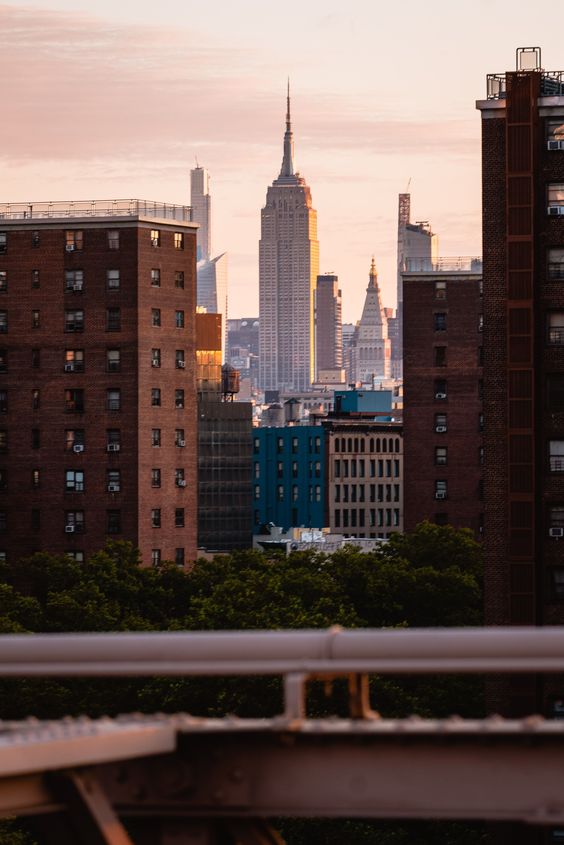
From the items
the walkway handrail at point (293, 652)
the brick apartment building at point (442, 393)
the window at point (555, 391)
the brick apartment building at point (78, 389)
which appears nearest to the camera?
the walkway handrail at point (293, 652)

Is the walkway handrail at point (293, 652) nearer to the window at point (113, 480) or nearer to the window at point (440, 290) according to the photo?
the window at point (113, 480)

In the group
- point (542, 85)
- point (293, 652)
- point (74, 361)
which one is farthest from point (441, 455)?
point (293, 652)

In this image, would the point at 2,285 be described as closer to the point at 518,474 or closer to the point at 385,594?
the point at 385,594

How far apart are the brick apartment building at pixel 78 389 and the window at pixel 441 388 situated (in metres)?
26.1

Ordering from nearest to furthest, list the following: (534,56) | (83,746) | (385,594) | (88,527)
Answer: (83,746) < (534,56) < (385,594) < (88,527)

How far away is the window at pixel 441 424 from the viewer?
454ft

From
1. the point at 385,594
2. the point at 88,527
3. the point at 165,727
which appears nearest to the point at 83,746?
the point at 165,727

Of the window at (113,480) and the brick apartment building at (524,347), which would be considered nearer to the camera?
the brick apartment building at (524,347)

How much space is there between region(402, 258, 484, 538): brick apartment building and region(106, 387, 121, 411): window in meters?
25.7

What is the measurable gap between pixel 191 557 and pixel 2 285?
2307cm

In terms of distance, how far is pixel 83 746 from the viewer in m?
9.45


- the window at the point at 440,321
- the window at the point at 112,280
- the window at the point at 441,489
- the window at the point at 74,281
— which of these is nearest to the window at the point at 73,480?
the window at the point at 74,281

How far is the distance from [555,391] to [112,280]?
63.8m

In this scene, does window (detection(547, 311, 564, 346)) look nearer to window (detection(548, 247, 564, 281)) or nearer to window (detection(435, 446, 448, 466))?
window (detection(548, 247, 564, 281))
